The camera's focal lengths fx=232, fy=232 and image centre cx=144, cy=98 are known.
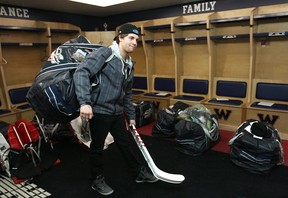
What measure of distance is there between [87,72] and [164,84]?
9.54 ft

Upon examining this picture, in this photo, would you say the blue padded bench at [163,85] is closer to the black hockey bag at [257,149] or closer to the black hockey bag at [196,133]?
the black hockey bag at [196,133]

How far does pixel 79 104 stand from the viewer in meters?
1.56

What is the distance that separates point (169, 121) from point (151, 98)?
3.23ft

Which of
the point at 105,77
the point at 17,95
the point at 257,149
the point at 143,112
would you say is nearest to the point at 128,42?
the point at 105,77

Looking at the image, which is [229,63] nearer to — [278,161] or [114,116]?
[278,161]

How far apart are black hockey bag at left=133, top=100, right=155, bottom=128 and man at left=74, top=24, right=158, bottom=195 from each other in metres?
1.69

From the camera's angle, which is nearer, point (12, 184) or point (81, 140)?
point (12, 184)

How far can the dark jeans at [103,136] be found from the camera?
172 cm

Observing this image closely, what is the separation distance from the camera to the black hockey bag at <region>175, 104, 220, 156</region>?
2631 mm

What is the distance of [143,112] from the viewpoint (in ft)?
12.0

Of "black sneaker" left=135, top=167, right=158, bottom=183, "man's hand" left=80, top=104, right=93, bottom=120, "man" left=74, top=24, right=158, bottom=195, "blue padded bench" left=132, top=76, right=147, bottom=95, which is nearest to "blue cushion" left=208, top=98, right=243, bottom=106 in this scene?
"blue padded bench" left=132, top=76, right=147, bottom=95

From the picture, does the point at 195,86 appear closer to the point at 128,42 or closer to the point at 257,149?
the point at 257,149

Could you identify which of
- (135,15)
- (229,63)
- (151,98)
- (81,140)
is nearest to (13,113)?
(81,140)

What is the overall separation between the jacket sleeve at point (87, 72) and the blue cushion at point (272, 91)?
2640mm
